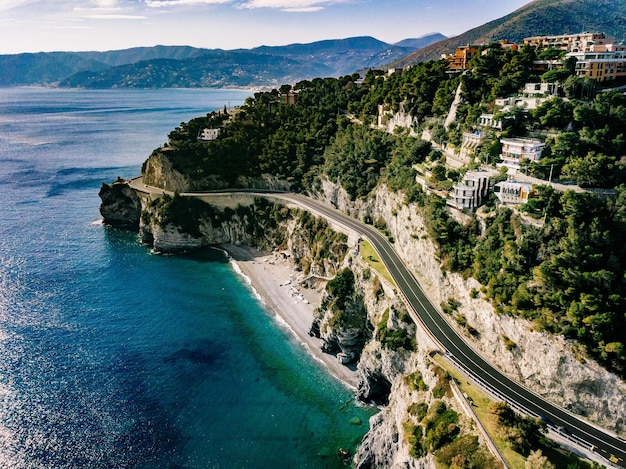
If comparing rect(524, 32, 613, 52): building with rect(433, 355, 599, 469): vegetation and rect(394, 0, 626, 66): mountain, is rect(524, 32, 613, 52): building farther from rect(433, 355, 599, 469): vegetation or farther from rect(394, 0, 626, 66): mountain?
rect(394, 0, 626, 66): mountain

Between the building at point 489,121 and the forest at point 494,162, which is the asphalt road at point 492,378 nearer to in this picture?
the forest at point 494,162

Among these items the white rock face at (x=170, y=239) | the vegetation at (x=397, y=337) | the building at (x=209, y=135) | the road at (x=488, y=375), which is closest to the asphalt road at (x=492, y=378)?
the road at (x=488, y=375)

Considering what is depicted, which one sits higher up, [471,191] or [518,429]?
[471,191]

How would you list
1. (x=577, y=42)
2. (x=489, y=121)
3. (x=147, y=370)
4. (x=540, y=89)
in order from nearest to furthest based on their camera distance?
1. (x=147, y=370)
2. (x=540, y=89)
3. (x=489, y=121)
4. (x=577, y=42)

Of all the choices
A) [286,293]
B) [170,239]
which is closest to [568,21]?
[286,293]

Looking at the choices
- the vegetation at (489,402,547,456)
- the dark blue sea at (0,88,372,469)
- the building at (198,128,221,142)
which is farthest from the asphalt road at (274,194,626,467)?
the building at (198,128,221,142)

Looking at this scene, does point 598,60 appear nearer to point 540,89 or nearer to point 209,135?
point 540,89
